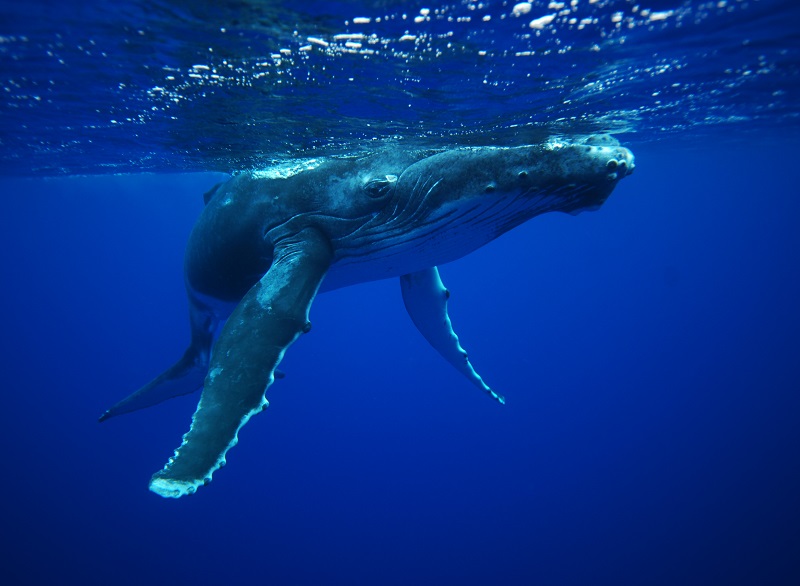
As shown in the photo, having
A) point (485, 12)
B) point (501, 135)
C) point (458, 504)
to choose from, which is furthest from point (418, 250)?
point (458, 504)

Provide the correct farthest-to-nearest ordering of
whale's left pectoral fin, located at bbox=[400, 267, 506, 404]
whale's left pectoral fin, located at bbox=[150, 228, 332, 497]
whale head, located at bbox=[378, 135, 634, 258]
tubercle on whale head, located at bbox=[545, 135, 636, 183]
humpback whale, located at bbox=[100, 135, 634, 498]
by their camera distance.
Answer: whale's left pectoral fin, located at bbox=[400, 267, 506, 404] → whale head, located at bbox=[378, 135, 634, 258] → tubercle on whale head, located at bbox=[545, 135, 636, 183] → humpback whale, located at bbox=[100, 135, 634, 498] → whale's left pectoral fin, located at bbox=[150, 228, 332, 497]

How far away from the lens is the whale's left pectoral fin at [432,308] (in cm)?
825

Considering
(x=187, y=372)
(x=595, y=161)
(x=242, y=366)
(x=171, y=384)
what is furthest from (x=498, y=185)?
(x=171, y=384)

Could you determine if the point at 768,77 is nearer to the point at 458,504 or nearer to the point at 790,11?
the point at 790,11

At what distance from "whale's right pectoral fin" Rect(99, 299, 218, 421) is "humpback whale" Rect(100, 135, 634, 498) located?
483 mm

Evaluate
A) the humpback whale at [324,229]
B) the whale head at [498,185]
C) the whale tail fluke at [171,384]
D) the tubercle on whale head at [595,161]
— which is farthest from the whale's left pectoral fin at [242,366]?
the whale tail fluke at [171,384]

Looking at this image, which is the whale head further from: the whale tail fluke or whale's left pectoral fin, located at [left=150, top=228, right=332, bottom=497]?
the whale tail fluke

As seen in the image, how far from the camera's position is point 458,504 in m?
28.8

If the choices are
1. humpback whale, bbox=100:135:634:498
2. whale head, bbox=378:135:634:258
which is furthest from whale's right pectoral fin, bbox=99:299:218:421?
whale head, bbox=378:135:634:258

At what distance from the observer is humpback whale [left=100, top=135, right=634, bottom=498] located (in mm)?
4066

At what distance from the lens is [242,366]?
4176 mm

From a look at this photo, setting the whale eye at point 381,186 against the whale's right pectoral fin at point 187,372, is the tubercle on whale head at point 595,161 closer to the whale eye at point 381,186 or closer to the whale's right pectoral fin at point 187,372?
the whale eye at point 381,186

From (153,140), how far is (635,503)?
100 ft

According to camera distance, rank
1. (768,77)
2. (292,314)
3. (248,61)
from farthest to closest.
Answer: (768,77), (248,61), (292,314)
